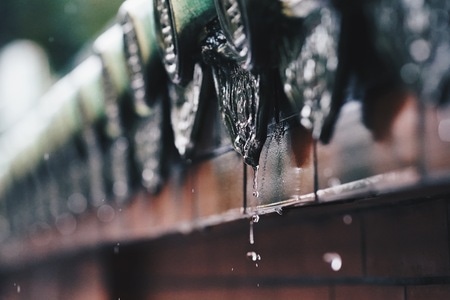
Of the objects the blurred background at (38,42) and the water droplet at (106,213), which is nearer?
the water droplet at (106,213)

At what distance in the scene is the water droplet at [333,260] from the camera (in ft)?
12.6

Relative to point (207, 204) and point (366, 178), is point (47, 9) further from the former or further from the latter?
point (366, 178)

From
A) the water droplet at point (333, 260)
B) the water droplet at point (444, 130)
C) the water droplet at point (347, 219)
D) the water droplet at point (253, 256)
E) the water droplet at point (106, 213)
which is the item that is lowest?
the water droplet at point (333, 260)

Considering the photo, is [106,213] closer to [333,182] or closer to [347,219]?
[347,219]

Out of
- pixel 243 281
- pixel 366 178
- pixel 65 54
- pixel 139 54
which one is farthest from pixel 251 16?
pixel 65 54

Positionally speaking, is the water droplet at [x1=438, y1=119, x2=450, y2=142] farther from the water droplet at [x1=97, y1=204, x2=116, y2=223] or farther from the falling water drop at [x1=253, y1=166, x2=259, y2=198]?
the water droplet at [x1=97, y1=204, x2=116, y2=223]

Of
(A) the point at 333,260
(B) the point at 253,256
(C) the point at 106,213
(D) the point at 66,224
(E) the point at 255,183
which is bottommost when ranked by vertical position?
(A) the point at 333,260

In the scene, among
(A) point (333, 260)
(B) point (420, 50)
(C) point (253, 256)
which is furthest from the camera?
(C) point (253, 256)

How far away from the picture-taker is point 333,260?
3902 millimetres

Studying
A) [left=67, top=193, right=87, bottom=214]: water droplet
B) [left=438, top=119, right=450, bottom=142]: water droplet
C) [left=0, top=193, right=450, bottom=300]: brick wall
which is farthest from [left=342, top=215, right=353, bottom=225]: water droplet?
[left=67, top=193, right=87, bottom=214]: water droplet

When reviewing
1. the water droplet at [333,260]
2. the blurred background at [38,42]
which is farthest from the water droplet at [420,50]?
the blurred background at [38,42]

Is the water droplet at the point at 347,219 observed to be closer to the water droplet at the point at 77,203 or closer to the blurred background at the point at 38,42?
the water droplet at the point at 77,203

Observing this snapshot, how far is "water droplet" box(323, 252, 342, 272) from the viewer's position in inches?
151

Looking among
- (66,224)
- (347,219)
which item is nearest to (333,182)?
(347,219)
